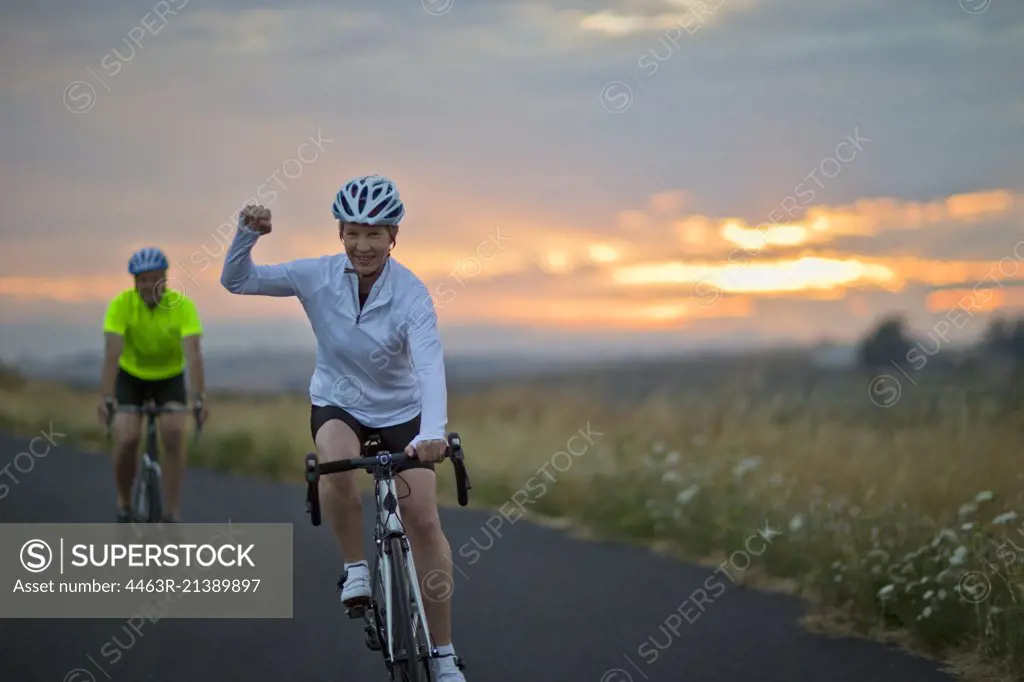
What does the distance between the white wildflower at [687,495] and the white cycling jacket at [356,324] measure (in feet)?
17.5

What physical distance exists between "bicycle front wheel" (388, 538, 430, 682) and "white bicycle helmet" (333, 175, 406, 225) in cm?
142

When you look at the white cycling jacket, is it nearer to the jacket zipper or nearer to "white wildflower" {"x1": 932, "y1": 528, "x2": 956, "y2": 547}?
the jacket zipper

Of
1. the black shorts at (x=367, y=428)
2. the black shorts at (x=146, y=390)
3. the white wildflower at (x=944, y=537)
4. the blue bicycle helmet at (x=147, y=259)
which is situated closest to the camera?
the black shorts at (x=367, y=428)

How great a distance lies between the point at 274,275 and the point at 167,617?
3.56m

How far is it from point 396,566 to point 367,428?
900 millimetres

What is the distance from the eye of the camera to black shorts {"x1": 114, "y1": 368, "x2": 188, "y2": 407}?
1076 cm

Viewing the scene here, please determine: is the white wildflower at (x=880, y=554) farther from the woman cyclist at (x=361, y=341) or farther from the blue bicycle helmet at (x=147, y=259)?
the blue bicycle helmet at (x=147, y=259)

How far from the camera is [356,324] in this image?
6309 millimetres

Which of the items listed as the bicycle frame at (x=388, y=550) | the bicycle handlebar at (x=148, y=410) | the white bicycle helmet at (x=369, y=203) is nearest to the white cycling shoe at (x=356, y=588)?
the bicycle frame at (x=388, y=550)

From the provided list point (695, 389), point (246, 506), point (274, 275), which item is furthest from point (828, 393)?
point (274, 275)

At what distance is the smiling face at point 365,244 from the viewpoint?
6.23 m

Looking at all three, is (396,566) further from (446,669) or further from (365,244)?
(365,244)

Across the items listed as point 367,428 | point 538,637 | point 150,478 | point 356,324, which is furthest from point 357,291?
point 150,478

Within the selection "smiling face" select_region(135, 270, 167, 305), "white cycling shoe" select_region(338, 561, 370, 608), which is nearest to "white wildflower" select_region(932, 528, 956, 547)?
"white cycling shoe" select_region(338, 561, 370, 608)
